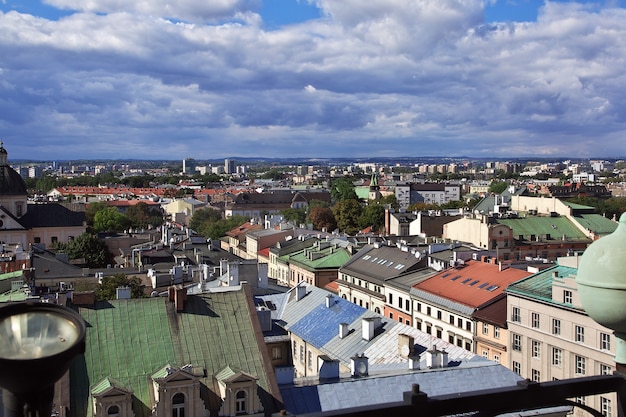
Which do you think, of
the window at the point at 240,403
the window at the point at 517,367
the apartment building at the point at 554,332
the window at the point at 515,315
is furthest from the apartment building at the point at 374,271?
the window at the point at 240,403

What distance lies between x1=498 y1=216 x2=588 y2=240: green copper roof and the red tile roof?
27514 millimetres

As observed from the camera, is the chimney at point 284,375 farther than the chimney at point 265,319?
No

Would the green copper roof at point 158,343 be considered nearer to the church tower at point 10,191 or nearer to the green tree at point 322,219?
the church tower at point 10,191

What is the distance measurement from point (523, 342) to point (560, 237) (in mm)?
40684

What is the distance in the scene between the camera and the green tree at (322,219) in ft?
345

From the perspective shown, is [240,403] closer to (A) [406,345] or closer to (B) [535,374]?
(A) [406,345]

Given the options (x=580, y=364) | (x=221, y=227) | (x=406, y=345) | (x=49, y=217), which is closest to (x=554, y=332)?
(x=580, y=364)

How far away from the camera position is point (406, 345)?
90.5 feet

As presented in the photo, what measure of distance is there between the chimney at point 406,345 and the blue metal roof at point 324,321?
512 centimetres

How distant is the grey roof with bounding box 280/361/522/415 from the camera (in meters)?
21.5

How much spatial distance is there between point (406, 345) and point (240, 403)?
898 cm

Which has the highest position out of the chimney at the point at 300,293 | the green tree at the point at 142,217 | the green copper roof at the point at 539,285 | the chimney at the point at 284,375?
the green copper roof at the point at 539,285

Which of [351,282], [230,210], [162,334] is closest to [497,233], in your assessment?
[351,282]

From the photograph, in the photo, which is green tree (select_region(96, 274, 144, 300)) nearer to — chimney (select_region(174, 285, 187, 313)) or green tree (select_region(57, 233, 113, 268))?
chimney (select_region(174, 285, 187, 313))
